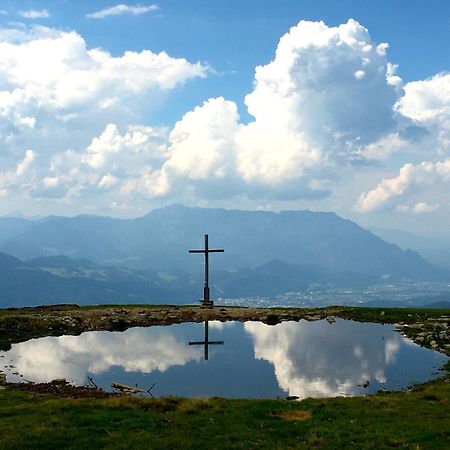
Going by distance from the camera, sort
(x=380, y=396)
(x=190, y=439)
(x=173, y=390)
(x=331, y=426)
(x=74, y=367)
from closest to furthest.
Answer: (x=190, y=439)
(x=331, y=426)
(x=380, y=396)
(x=173, y=390)
(x=74, y=367)

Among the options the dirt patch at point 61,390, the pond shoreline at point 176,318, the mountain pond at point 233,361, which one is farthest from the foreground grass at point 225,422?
the pond shoreline at point 176,318

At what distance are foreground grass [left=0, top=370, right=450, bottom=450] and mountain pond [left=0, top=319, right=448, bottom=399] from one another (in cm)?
488

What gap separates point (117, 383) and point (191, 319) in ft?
104

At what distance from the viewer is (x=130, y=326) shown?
61031 mm

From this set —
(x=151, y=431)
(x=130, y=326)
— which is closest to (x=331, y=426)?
(x=151, y=431)

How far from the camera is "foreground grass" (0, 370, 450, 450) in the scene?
2080 cm

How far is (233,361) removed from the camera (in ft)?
137

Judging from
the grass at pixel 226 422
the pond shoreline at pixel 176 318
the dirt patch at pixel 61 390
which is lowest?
the dirt patch at pixel 61 390

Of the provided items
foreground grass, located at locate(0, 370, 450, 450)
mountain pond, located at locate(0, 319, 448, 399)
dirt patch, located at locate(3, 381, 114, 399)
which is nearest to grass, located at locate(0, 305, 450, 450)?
foreground grass, located at locate(0, 370, 450, 450)

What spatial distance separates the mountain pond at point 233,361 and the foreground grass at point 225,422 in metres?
4.88

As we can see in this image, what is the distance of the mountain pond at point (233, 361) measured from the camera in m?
34.5

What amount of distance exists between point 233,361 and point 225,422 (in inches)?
711

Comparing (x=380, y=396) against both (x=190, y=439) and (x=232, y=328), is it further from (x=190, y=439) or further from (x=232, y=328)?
(x=232, y=328)

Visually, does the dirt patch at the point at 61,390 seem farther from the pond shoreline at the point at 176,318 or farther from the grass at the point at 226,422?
the pond shoreline at the point at 176,318
